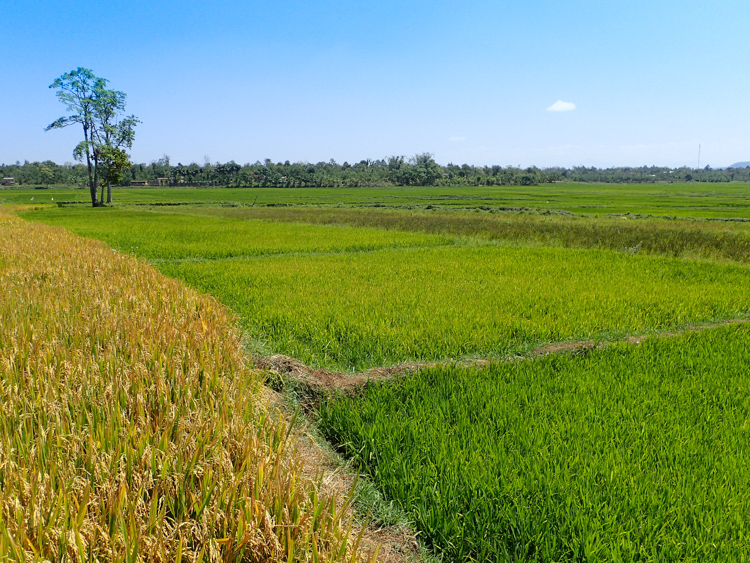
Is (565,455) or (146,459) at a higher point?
(146,459)

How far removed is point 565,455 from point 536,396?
942mm

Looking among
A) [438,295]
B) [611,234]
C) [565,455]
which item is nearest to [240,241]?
[438,295]

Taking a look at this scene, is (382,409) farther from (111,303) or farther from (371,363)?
(111,303)

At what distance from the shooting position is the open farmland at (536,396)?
2352 mm

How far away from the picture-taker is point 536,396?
151 inches

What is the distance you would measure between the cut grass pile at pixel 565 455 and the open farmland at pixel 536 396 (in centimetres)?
1

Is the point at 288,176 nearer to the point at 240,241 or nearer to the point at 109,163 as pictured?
the point at 109,163

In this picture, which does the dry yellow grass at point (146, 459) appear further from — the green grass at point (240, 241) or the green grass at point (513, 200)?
the green grass at point (513, 200)

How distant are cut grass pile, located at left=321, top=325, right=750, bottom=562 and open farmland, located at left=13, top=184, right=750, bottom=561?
0.01 meters

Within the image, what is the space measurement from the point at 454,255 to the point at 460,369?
835cm

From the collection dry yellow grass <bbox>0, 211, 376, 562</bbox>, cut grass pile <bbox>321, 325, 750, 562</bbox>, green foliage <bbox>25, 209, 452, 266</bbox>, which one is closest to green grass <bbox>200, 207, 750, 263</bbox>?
green foliage <bbox>25, 209, 452, 266</bbox>

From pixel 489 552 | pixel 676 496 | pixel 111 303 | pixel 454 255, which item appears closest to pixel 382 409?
pixel 489 552

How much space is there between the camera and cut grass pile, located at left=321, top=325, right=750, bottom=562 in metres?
2.27

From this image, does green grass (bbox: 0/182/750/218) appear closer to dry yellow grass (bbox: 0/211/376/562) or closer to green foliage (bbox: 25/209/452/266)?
green foliage (bbox: 25/209/452/266)
